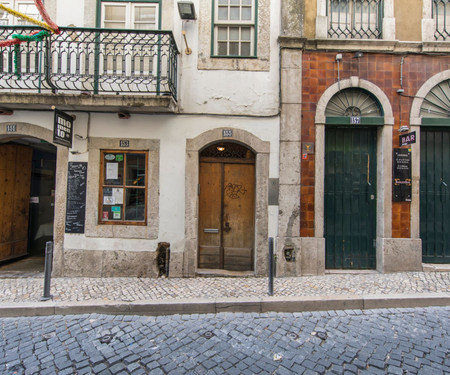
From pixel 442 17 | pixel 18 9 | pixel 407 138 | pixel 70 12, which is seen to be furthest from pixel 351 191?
pixel 18 9

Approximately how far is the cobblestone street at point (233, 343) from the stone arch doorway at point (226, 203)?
218 cm

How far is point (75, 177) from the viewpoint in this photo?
5.99 m

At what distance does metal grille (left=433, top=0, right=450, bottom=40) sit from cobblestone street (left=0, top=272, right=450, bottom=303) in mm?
5816

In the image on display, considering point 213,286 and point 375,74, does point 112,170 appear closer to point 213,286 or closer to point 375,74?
point 213,286

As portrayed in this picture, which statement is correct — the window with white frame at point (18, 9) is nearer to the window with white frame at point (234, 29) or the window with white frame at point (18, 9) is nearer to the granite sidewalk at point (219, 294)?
the window with white frame at point (234, 29)

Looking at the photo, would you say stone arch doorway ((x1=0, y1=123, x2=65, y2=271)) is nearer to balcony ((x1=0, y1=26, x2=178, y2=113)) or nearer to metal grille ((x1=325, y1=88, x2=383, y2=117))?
balcony ((x1=0, y1=26, x2=178, y2=113))

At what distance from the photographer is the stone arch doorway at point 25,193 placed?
6430 millimetres

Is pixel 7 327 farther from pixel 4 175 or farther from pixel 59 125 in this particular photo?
pixel 4 175

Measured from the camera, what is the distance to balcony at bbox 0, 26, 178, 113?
5.41 m

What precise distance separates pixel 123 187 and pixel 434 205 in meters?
7.66

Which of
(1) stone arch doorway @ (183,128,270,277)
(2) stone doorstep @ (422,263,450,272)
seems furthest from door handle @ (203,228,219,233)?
(2) stone doorstep @ (422,263,450,272)

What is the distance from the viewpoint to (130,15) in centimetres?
616

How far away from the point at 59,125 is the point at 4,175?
3.03 metres

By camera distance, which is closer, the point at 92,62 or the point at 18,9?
the point at 92,62
